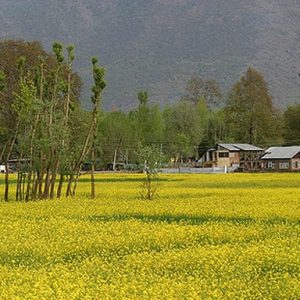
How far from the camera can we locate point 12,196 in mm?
44250

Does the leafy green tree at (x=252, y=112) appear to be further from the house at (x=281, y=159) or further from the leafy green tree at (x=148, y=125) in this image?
the leafy green tree at (x=148, y=125)

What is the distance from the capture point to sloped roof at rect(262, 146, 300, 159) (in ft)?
356

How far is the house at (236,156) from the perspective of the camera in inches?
4530

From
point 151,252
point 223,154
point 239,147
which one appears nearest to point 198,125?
point 223,154

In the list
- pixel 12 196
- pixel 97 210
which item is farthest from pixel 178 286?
Answer: pixel 12 196

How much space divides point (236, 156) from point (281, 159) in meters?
10.1

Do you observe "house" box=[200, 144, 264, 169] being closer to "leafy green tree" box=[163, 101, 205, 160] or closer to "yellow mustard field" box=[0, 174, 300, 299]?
"leafy green tree" box=[163, 101, 205, 160]

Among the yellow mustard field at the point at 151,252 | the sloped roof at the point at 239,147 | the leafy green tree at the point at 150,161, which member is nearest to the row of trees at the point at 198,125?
the sloped roof at the point at 239,147

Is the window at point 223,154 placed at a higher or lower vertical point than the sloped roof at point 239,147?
lower

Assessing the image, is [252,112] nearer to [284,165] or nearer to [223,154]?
[223,154]

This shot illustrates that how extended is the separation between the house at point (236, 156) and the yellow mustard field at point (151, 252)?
84.3 meters

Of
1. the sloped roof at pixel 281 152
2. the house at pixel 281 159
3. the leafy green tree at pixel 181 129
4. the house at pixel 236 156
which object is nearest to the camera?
the sloped roof at pixel 281 152

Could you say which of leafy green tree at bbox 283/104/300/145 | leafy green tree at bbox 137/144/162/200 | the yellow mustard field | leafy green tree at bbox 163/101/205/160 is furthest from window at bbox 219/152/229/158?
the yellow mustard field

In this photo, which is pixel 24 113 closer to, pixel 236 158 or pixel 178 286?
pixel 178 286
